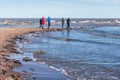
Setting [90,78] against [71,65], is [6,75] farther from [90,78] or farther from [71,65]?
[71,65]

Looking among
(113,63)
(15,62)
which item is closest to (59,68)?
(15,62)

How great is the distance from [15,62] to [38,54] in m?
4.65

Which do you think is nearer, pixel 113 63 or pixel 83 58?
pixel 113 63

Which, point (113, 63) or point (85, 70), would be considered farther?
point (113, 63)

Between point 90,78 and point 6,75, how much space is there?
10.8 feet

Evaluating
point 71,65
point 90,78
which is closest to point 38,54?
point 71,65

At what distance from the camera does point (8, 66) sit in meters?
13.8

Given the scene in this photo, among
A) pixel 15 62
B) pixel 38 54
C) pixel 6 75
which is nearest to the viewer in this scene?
pixel 6 75

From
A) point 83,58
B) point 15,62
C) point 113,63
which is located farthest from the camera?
point 83,58

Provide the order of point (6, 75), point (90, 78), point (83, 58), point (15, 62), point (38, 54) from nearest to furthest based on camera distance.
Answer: point (6, 75) < point (90, 78) < point (15, 62) < point (83, 58) < point (38, 54)

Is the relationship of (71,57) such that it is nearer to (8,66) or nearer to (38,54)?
(38,54)

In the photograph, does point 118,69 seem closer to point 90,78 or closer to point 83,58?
point 90,78

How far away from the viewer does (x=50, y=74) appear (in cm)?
1291

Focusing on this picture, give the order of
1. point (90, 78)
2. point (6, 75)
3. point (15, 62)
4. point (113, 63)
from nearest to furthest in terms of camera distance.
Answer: point (6, 75)
point (90, 78)
point (15, 62)
point (113, 63)
